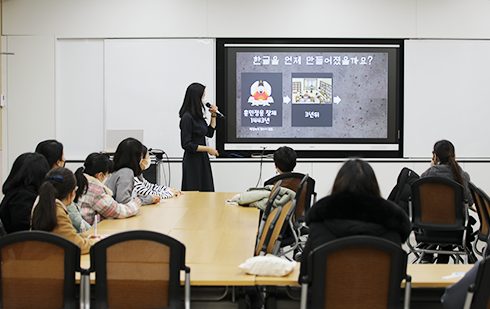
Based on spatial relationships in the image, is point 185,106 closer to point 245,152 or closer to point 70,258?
point 245,152

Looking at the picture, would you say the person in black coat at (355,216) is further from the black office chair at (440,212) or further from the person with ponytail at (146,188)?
the person with ponytail at (146,188)

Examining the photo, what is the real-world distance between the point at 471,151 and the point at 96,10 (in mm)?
5492

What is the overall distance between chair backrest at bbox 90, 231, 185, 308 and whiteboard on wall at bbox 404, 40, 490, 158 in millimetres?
4765

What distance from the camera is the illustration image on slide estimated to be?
570 centimetres

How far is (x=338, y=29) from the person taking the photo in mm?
5641

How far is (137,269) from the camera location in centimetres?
171

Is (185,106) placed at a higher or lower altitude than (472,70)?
lower

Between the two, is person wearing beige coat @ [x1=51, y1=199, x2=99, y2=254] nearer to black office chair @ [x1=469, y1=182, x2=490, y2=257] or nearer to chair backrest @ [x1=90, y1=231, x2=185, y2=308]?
chair backrest @ [x1=90, y1=231, x2=185, y2=308]

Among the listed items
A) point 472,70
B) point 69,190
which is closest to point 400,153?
point 472,70

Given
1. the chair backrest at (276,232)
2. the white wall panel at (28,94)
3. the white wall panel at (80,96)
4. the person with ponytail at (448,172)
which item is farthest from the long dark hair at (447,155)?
the white wall panel at (28,94)

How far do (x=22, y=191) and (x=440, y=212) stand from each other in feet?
9.84

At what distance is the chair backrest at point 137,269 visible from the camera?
168 centimetres

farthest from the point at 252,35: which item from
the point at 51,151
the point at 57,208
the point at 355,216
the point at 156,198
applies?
the point at 355,216

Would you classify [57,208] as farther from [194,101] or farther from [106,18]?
[106,18]
